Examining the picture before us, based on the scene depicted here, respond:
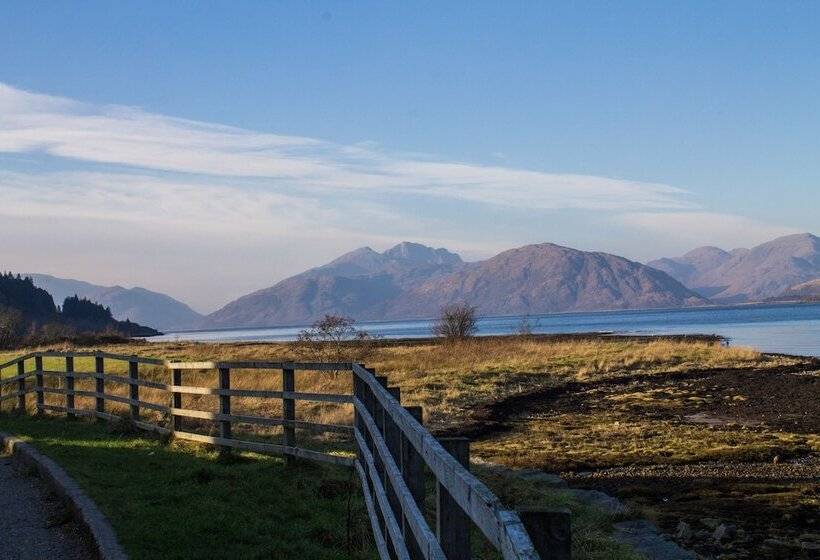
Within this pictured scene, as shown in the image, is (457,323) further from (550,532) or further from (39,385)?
(550,532)

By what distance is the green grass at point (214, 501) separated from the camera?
29.5 ft

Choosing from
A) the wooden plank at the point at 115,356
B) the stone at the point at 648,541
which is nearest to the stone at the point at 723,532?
the stone at the point at 648,541

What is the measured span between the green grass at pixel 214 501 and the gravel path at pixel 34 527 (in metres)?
0.42

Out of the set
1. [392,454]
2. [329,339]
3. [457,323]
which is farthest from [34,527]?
[457,323]

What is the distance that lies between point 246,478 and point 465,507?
394 inches

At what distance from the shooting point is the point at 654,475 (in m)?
15.8

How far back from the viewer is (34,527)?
10117mm

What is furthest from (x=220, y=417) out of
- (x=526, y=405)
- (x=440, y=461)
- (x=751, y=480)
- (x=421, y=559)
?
(x=526, y=405)

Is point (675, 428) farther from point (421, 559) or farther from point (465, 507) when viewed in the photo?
point (465, 507)

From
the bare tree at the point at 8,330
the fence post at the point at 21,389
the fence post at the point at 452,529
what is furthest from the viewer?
the bare tree at the point at 8,330

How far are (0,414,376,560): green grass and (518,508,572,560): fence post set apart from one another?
638 cm

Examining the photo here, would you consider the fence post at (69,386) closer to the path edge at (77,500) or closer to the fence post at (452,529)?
Result: the path edge at (77,500)

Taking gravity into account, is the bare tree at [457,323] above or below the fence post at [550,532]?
below

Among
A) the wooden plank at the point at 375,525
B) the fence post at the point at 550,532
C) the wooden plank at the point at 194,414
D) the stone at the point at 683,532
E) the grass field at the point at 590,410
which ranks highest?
the fence post at the point at 550,532
